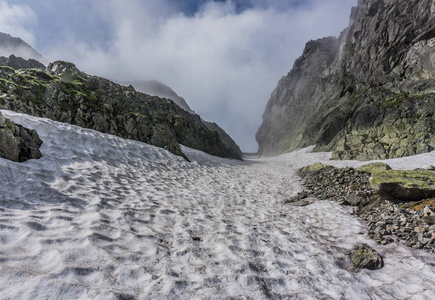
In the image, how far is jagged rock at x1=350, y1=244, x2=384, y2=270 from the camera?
4.47 metres

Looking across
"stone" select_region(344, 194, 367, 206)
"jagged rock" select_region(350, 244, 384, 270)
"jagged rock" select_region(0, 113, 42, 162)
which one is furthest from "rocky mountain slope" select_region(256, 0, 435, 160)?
"jagged rock" select_region(0, 113, 42, 162)

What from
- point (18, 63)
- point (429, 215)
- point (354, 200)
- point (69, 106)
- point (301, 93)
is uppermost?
point (18, 63)

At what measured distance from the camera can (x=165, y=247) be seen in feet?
15.7

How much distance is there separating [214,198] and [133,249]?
5740 mm

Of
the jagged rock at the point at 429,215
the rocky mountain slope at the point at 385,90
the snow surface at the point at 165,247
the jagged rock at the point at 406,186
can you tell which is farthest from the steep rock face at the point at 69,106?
the rocky mountain slope at the point at 385,90

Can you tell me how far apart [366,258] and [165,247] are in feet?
16.7

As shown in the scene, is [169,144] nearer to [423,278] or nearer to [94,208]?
[94,208]

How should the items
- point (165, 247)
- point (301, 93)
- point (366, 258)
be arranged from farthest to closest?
point (301, 93), point (165, 247), point (366, 258)

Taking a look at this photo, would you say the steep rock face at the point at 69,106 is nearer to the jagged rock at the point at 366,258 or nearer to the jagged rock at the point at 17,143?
the jagged rock at the point at 17,143

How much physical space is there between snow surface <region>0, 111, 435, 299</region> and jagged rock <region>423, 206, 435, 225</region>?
119 centimetres

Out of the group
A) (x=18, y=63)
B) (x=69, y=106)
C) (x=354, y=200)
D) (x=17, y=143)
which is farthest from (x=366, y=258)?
(x=18, y=63)

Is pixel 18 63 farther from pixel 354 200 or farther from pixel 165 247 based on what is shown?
pixel 354 200

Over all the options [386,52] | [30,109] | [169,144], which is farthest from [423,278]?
[386,52]

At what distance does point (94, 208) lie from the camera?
591 centimetres
